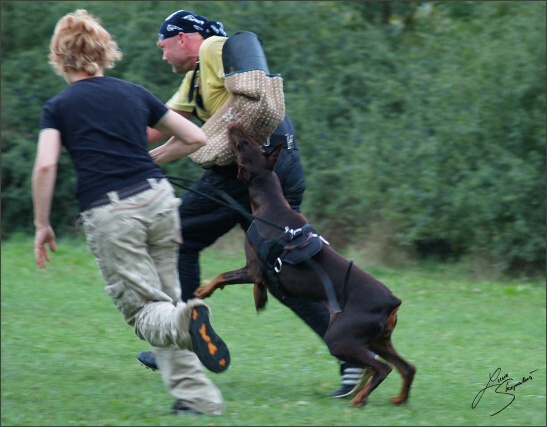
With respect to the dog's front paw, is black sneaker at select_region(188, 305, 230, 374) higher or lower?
higher

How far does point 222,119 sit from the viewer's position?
501 centimetres

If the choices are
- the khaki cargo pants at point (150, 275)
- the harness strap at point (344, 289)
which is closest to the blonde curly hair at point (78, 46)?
the khaki cargo pants at point (150, 275)

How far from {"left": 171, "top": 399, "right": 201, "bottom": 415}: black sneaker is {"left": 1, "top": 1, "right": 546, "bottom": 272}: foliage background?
21.3 ft

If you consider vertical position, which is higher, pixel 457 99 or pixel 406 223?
pixel 457 99

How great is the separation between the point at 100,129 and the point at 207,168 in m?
1.19

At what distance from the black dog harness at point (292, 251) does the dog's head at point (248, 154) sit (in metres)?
0.35

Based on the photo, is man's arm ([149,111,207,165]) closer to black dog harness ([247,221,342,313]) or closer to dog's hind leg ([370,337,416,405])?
black dog harness ([247,221,342,313])

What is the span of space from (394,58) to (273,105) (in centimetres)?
714

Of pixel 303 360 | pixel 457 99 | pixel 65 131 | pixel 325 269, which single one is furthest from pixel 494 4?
pixel 65 131

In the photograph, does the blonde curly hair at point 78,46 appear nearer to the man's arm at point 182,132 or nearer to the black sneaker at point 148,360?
the man's arm at point 182,132

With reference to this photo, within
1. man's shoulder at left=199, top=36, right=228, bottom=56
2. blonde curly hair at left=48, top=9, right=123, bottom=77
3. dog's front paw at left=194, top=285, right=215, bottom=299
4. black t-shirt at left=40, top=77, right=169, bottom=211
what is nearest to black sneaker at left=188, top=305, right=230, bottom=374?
black t-shirt at left=40, top=77, right=169, bottom=211

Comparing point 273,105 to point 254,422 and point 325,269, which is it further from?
point 254,422

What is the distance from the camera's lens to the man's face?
521 centimetres

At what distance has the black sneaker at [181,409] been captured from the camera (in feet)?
13.8
